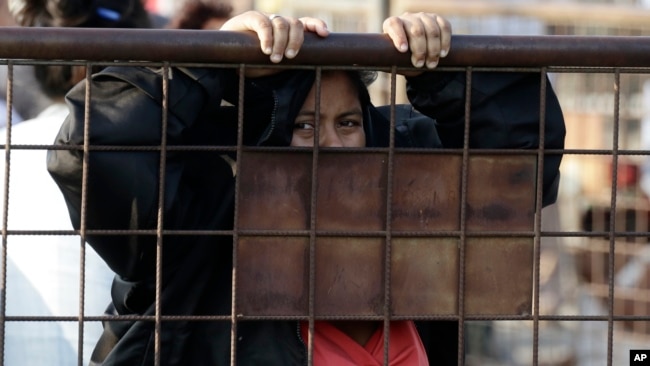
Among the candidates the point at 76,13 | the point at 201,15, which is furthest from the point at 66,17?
the point at 201,15

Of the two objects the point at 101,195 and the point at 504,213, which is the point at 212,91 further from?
the point at 504,213

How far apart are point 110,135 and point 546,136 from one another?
764 millimetres

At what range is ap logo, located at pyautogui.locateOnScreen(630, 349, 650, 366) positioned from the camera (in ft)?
7.86

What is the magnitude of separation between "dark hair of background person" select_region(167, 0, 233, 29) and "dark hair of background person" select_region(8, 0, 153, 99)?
698 millimetres

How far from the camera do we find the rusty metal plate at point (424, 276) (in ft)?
6.51

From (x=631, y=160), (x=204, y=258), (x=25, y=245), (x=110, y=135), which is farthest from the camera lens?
(x=631, y=160)

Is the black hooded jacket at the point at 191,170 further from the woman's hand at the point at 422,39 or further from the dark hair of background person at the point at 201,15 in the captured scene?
the dark hair of background person at the point at 201,15

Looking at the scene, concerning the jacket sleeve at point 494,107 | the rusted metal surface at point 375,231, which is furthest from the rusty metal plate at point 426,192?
the jacket sleeve at point 494,107

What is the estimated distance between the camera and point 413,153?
77.7 inches

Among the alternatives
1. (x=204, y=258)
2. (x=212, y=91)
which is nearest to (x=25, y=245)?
(x=204, y=258)

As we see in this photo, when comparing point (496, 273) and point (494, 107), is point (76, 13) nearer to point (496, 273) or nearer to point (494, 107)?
point (494, 107)

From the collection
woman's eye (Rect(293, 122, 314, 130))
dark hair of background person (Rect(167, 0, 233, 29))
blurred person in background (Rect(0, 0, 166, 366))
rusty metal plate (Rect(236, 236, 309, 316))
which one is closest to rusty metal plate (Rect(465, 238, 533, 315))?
rusty metal plate (Rect(236, 236, 309, 316))

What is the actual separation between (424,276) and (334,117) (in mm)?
396

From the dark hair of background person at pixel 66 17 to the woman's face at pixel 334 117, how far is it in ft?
3.39
